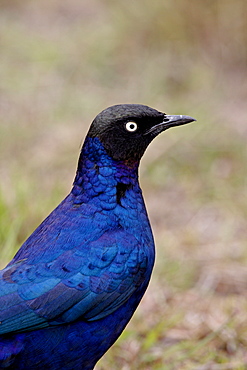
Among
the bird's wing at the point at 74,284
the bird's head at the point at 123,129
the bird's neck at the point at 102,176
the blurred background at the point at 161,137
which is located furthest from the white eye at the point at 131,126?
→ the blurred background at the point at 161,137

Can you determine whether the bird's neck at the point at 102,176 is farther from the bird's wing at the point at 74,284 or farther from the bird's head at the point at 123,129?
the bird's wing at the point at 74,284

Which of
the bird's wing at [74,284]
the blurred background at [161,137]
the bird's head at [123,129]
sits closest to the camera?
the bird's wing at [74,284]

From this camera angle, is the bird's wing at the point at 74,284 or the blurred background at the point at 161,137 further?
the blurred background at the point at 161,137

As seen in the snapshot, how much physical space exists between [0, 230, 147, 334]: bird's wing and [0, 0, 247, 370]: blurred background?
91cm

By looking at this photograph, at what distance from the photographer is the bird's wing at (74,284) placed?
99.6 inches

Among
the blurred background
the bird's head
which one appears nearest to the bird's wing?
the bird's head

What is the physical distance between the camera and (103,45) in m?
7.31

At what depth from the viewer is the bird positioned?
255 centimetres

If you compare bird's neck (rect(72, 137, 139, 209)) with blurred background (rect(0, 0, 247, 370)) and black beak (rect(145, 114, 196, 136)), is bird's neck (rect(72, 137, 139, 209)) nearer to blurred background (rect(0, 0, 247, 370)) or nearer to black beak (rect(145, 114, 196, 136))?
black beak (rect(145, 114, 196, 136))

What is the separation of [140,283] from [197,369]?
942mm

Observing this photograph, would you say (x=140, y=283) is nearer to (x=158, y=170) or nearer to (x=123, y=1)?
(x=158, y=170)

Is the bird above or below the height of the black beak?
below

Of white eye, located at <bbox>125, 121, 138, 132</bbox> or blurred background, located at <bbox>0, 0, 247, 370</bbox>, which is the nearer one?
white eye, located at <bbox>125, 121, 138, 132</bbox>

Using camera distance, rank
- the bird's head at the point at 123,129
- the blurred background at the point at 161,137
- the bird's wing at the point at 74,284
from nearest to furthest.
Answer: the bird's wing at the point at 74,284, the bird's head at the point at 123,129, the blurred background at the point at 161,137
